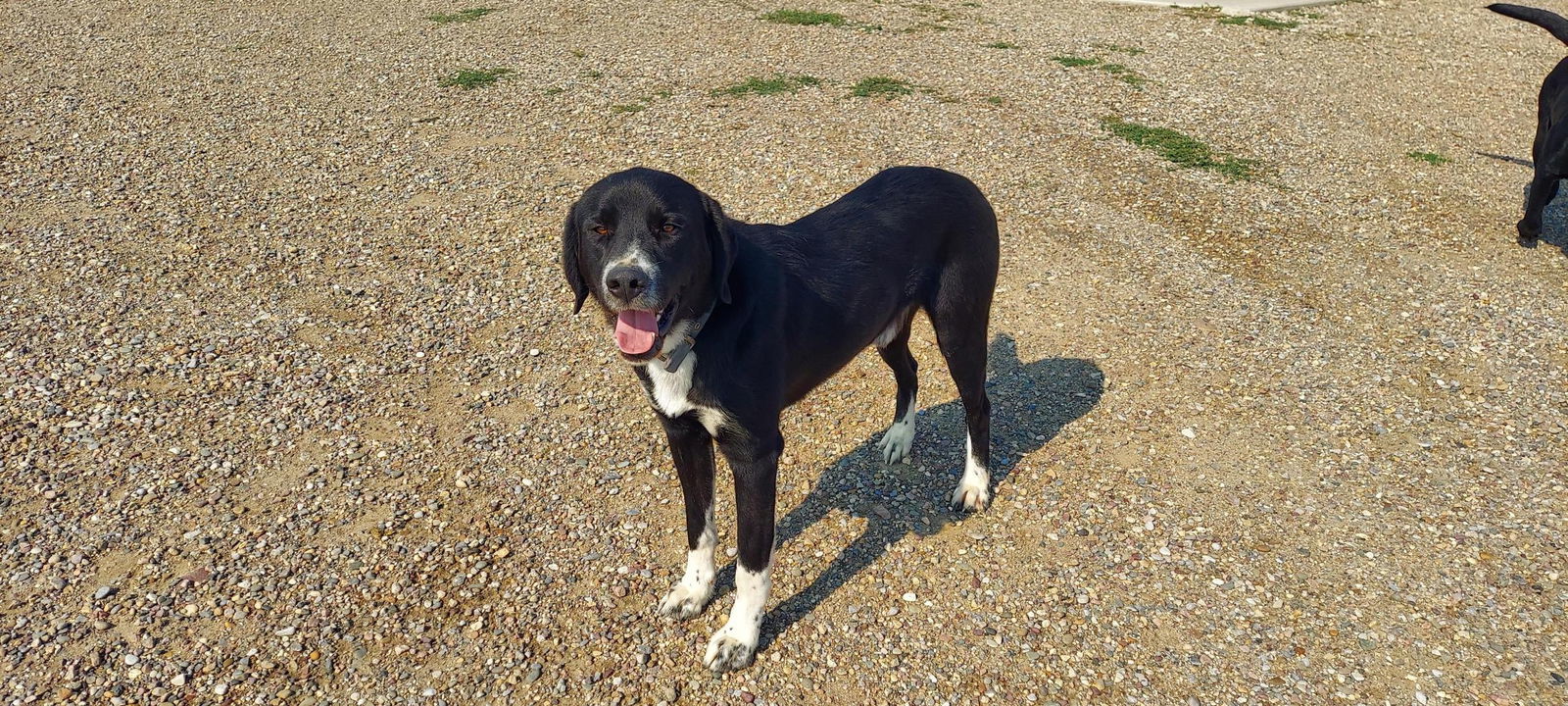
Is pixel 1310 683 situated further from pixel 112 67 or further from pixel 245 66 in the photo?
pixel 112 67

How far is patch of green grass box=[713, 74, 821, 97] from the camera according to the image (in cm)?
1102

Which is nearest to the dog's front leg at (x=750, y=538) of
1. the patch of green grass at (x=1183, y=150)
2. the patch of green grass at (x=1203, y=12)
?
the patch of green grass at (x=1183, y=150)

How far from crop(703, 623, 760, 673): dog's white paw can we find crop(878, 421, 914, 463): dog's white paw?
1.57 meters

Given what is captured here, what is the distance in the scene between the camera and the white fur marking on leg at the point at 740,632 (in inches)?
164

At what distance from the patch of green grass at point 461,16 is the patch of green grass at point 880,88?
5.74m

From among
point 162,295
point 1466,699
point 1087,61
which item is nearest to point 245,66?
point 162,295

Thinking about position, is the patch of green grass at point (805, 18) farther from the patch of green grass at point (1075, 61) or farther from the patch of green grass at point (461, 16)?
the patch of green grass at point (461, 16)

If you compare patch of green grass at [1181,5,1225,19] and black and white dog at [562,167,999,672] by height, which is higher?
black and white dog at [562,167,999,672]

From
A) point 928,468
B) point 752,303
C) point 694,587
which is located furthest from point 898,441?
point 752,303

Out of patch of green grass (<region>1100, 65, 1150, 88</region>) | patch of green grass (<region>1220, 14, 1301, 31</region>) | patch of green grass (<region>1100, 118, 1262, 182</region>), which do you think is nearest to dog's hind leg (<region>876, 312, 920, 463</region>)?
patch of green grass (<region>1100, 118, 1262, 182</region>)

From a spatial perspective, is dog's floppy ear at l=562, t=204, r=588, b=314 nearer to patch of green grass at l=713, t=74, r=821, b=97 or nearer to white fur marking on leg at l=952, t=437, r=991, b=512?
white fur marking on leg at l=952, t=437, r=991, b=512

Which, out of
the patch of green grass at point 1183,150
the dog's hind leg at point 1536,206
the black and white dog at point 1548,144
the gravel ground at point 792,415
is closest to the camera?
the gravel ground at point 792,415

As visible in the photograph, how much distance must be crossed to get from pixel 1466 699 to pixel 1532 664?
417 mm

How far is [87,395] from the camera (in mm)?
5992
